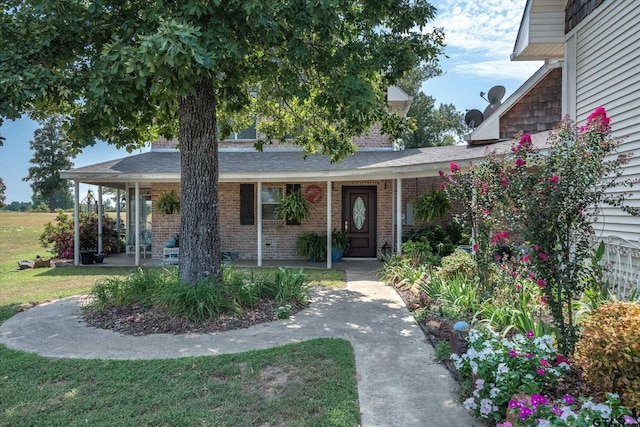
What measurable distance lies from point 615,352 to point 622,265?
3337 millimetres

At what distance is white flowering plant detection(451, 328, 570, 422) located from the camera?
2.95 meters

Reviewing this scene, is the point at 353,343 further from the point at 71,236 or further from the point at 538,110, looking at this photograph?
the point at 71,236

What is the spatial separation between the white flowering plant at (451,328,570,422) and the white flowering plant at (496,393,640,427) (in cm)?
26

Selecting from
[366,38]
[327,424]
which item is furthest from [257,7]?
[327,424]

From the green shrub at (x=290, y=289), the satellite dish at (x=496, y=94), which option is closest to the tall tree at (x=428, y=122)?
the satellite dish at (x=496, y=94)

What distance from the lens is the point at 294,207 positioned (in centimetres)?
1163

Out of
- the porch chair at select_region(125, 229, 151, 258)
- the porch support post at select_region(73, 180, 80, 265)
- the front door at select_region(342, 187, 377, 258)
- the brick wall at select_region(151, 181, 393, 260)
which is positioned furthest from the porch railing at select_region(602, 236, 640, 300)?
the porch chair at select_region(125, 229, 151, 258)

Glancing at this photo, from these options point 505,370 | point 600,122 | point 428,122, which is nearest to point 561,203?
point 600,122

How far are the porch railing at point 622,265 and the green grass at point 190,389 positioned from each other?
3.56 metres

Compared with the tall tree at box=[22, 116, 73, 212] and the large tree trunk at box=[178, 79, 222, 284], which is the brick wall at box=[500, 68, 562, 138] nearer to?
the large tree trunk at box=[178, 79, 222, 284]

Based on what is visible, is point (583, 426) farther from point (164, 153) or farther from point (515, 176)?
point (164, 153)

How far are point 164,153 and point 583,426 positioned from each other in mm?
13754

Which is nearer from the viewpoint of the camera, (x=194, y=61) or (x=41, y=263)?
(x=194, y=61)

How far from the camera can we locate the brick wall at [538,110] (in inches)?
367
